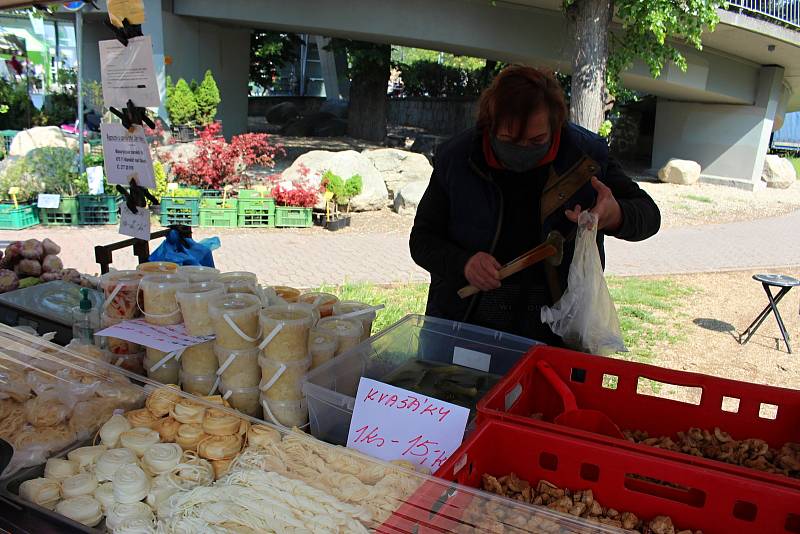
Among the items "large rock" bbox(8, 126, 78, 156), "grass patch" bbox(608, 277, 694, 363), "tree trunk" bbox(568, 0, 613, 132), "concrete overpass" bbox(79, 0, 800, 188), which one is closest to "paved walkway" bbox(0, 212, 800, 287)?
"grass patch" bbox(608, 277, 694, 363)

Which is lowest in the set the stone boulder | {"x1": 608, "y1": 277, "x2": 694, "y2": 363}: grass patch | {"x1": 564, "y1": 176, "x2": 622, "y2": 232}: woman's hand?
{"x1": 608, "y1": 277, "x2": 694, "y2": 363}: grass patch

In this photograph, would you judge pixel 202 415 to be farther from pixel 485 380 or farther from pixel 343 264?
pixel 343 264

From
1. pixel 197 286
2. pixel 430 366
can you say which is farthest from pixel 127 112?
pixel 430 366

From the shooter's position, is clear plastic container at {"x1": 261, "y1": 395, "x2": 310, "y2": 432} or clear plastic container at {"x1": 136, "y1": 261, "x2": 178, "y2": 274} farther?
clear plastic container at {"x1": 136, "y1": 261, "x2": 178, "y2": 274}

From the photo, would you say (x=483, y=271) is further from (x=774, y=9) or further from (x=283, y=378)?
(x=774, y=9)

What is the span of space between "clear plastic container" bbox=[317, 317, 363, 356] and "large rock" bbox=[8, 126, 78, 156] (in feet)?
42.8

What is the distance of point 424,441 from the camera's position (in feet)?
4.67

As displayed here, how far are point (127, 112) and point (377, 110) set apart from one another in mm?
16364

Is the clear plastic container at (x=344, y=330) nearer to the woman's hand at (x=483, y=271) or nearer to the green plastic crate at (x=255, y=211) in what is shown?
the woman's hand at (x=483, y=271)

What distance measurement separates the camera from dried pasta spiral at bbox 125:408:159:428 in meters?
1.62

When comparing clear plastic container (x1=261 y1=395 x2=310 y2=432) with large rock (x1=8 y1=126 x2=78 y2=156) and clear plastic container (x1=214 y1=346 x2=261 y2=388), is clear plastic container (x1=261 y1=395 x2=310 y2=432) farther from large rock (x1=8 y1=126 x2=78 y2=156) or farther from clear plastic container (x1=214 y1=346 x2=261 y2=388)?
large rock (x1=8 y1=126 x2=78 y2=156)

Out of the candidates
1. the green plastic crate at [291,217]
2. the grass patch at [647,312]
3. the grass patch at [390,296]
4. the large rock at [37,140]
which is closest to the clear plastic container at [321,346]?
the grass patch at [390,296]

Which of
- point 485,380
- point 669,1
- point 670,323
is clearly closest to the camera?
point 485,380

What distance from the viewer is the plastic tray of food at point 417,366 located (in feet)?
5.23
